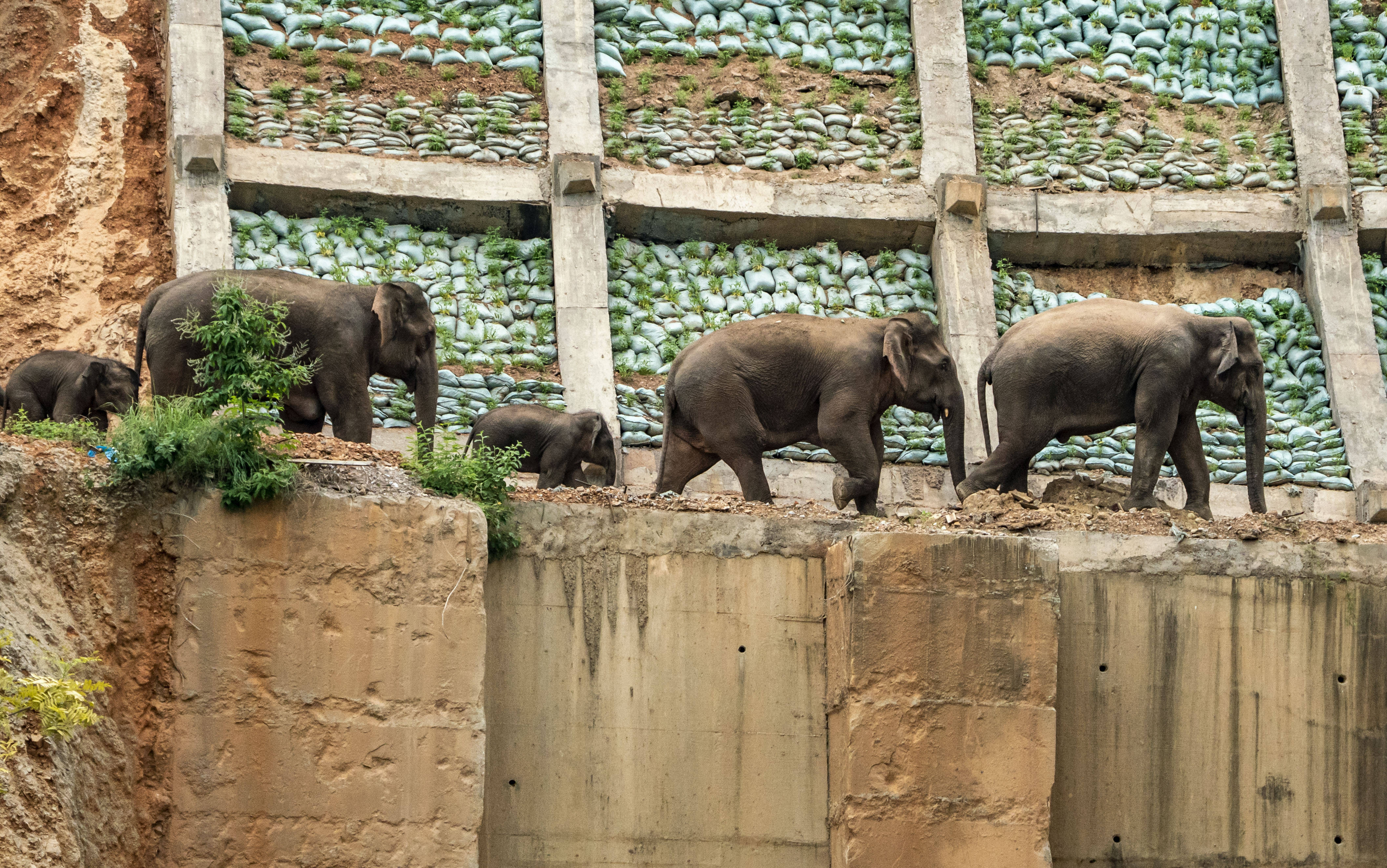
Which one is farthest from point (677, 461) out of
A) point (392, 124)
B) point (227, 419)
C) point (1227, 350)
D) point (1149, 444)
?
point (392, 124)

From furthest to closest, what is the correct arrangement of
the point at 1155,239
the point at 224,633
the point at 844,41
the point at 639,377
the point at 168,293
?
the point at 844,41 < the point at 1155,239 < the point at 639,377 < the point at 168,293 < the point at 224,633

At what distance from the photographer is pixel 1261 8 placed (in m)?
20.0

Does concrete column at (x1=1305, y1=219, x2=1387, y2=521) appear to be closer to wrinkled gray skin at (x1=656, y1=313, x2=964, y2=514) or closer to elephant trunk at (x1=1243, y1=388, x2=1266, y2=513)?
elephant trunk at (x1=1243, y1=388, x2=1266, y2=513)

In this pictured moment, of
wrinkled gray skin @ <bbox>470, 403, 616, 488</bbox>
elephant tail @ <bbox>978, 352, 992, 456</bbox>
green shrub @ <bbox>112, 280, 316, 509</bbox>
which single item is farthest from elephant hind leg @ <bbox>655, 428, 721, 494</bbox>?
green shrub @ <bbox>112, 280, 316, 509</bbox>

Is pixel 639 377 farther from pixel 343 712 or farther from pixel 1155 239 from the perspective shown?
pixel 343 712

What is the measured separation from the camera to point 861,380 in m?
12.9

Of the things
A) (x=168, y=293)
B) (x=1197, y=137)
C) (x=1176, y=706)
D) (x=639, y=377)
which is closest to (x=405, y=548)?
(x=168, y=293)

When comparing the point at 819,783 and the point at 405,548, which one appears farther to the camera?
the point at 819,783

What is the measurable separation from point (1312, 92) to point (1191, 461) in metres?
7.58

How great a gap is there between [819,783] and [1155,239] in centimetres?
907

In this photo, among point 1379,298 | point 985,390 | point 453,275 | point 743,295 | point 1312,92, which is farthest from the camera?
point 1312,92

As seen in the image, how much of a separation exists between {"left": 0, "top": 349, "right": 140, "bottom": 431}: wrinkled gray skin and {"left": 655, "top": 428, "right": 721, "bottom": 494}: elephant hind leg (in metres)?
3.76

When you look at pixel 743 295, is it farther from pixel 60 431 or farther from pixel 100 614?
pixel 100 614

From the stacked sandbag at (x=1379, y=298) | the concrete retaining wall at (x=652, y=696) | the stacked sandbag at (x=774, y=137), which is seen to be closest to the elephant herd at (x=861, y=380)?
the concrete retaining wall at (x=652, y=696)
